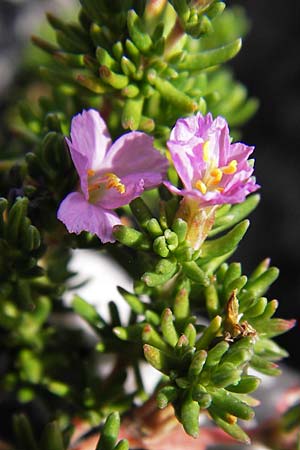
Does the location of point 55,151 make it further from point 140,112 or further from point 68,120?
point 68,120

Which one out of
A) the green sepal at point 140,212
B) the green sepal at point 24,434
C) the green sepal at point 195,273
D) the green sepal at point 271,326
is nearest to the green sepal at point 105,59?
the green sepal at point 140,212

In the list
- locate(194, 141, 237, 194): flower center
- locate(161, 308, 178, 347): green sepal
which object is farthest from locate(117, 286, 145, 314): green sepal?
locate(194, 141, 237, 194): flower center

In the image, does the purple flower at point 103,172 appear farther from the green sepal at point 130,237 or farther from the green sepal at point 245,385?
the green sepal at point 245,385

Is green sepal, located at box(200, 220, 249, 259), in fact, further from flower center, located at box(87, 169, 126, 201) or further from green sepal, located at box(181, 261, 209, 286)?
flower center, located at box(87, 169, 126, 201)

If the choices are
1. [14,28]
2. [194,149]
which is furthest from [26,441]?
[14,28]

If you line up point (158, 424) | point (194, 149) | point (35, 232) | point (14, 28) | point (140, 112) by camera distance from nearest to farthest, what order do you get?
point (194, 149)
point (35, 232)
point (140, 112)
point (158, 424)
point (14, 28)
